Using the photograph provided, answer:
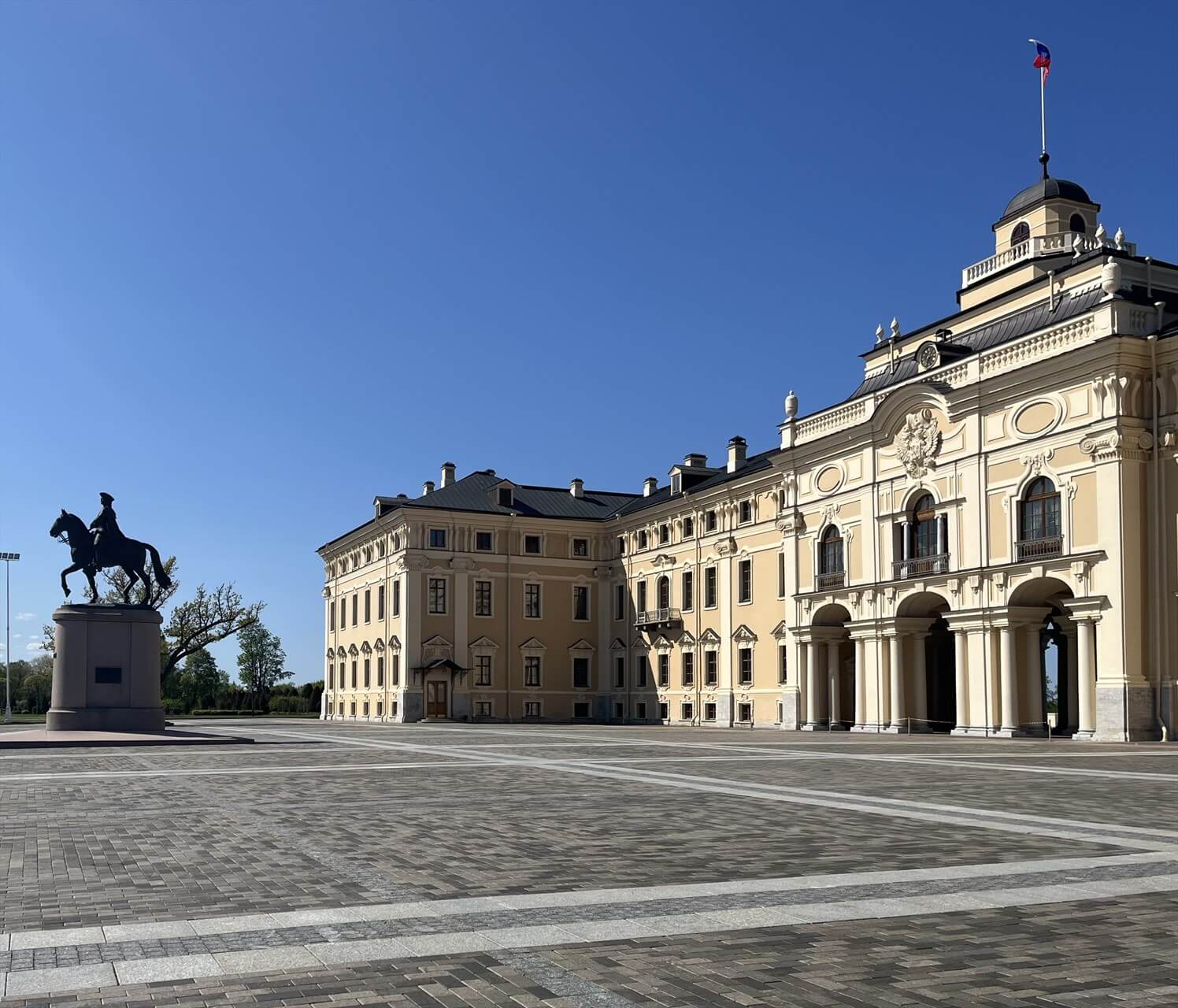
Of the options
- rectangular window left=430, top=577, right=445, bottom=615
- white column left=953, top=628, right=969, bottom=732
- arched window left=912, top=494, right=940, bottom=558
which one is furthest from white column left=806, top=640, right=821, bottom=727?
rectangular window left=430, top=577, right=445, bottom=615

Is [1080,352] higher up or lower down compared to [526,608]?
higher up

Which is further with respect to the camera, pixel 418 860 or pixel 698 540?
pixel 698 540

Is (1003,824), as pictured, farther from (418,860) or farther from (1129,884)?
(418,860)

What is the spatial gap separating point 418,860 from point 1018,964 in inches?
216

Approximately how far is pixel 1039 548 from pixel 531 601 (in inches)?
1425

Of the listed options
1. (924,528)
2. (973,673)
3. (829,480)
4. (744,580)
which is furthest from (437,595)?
(973,673)

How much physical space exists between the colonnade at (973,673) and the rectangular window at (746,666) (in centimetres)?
691

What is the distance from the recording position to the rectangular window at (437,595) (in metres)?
69.4

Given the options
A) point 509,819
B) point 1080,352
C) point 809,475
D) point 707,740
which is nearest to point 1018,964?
point 509,819

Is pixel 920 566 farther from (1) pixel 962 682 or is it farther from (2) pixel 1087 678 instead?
(2) pixel 1087 678

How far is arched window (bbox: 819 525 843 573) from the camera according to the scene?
51.2 m

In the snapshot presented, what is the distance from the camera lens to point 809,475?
53.2 meters

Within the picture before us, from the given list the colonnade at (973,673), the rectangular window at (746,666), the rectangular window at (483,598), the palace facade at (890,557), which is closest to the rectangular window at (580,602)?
the palace facade at (890,557)

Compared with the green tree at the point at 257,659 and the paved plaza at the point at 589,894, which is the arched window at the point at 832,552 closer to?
the paved plaza at the point at 589,894
